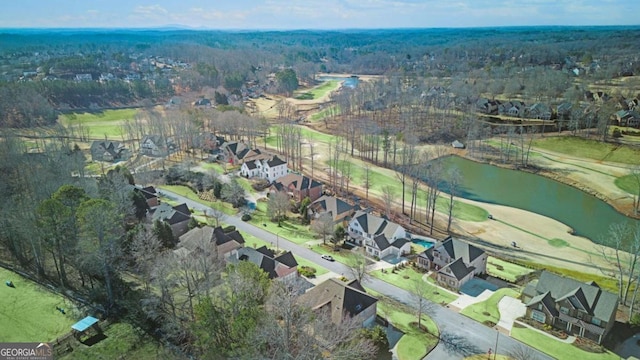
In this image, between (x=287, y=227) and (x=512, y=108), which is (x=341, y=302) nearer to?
(x=287, y=227)

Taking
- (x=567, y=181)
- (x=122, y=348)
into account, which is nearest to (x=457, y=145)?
(x=567, y=181)

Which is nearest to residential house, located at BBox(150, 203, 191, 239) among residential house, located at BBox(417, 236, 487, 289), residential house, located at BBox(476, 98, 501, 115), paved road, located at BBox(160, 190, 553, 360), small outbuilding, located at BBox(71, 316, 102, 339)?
small outbuilding, located at BBox(71, 316, 102, 339)

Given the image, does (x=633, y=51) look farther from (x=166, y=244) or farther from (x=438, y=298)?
(x=166, y=244)

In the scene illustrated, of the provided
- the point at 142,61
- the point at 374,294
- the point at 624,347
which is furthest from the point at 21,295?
the point at 142,61

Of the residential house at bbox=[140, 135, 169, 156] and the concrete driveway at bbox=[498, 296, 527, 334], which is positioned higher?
the residential house at bbox=[140, 135, 169, 156]

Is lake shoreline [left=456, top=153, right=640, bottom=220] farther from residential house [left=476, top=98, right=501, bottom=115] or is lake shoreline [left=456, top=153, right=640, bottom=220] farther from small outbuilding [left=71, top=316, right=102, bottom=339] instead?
small outbuilding [left=71, top=316, right=102, bottom=339]

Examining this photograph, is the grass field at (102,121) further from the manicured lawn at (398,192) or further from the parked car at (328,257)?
the parked car at (328,257)
